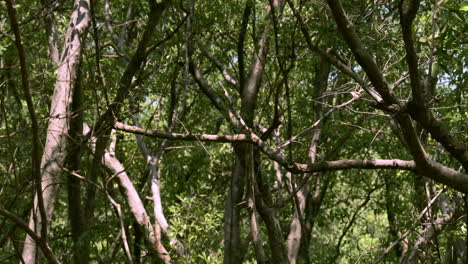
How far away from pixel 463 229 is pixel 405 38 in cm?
→ 390

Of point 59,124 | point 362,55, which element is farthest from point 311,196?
point 362,55

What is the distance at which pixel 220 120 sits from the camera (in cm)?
1115

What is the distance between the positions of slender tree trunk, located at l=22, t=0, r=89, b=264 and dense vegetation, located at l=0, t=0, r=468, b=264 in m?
0.01

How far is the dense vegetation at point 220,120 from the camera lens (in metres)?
3.92

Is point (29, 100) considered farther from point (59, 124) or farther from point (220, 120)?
point (220, 120)

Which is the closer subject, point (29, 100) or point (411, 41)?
point (29, 100)

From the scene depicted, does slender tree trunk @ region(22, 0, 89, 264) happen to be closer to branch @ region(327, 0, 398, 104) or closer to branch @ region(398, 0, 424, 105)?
branch @ region(327, 0, 398, 104)

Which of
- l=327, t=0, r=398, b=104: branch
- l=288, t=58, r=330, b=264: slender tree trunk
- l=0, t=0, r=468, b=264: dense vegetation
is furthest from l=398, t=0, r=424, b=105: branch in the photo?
l=288, t=58, r=330, b=264: slender tree trunk

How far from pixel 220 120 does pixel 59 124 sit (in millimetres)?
6272

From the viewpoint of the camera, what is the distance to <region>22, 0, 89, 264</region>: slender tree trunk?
16.1 ft

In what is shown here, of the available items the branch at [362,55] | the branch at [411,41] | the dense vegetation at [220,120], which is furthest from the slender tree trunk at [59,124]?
the branch at [411,41]

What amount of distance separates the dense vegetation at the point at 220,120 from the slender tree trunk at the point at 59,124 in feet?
0.04

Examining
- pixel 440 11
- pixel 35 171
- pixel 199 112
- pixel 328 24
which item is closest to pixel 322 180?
pixel 199 112

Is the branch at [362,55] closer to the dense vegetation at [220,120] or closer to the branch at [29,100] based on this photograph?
the dense vegetation at [220,120]
